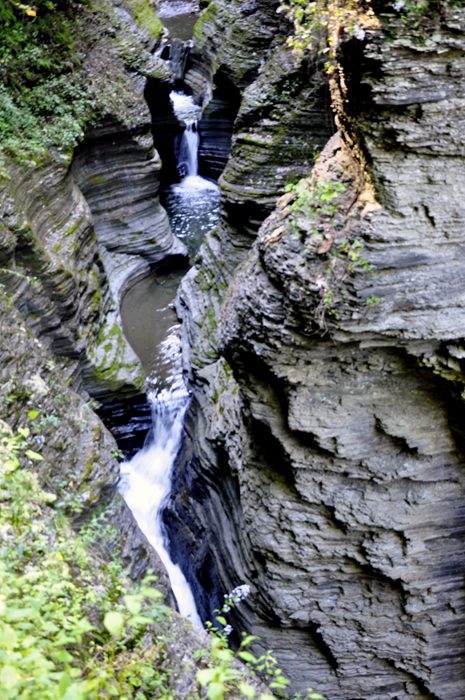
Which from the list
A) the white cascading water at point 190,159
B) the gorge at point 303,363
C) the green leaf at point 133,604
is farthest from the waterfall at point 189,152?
the green leaf at point 133,604

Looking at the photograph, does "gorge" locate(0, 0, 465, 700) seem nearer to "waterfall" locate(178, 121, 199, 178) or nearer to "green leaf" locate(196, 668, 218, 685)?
"green leaf" locate(196, 668, 218, 685)

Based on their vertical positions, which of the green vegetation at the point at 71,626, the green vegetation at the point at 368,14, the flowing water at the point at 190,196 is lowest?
the green vegetation at the point at 71,626

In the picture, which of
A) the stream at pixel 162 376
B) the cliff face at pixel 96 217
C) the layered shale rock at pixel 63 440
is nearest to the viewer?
the layered shale rock at pixel 63 440

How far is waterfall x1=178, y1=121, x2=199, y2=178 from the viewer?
51.7 ft

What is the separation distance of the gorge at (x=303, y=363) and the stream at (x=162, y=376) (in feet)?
0.22

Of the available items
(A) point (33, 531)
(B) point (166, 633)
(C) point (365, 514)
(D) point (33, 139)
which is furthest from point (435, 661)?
(D) point (33, 139)

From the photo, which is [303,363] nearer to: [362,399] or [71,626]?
[362,399]

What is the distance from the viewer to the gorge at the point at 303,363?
3.51 metres

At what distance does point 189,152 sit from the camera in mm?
16062

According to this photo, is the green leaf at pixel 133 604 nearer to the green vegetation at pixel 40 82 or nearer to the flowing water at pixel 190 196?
the green vegetation at pixel 40 82

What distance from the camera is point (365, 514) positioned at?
468 centimetres

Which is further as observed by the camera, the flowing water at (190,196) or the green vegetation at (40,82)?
the flowing water at (190,196)

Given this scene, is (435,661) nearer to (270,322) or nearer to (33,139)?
(270,322)

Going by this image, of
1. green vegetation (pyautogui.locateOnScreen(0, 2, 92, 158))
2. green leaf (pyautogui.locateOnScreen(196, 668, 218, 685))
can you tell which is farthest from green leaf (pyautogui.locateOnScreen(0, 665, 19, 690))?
green vegetation (pyautogui.locateOnScreen(0, 2, 92, 158))
